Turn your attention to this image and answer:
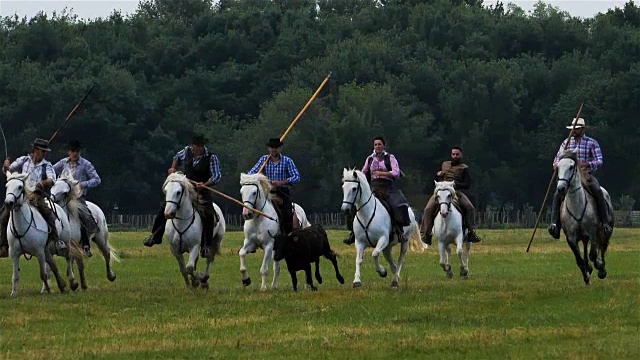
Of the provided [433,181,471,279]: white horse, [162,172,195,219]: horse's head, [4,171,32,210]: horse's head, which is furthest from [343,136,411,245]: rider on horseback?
[4,171,32,210]: horse's head

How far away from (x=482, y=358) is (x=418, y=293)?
8.05m

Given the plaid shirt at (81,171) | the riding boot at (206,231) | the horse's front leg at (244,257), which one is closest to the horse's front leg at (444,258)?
the horse's front leg at (244,257)

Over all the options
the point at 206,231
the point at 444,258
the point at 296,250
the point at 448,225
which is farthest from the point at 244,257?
the point at 448,225

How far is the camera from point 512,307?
24.6 m

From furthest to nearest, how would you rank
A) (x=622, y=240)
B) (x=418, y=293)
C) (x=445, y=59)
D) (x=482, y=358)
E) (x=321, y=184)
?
(x=445, y=59) < (x=321, y=184) < (x=622, y=240) < (x=418, y=293) < (x=482, y=358)

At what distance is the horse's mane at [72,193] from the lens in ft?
99.1

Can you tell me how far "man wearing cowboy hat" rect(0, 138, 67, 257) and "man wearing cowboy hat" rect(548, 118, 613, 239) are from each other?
810cm

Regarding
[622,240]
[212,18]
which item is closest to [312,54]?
[212,18]

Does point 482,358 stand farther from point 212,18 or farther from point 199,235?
point 212,18

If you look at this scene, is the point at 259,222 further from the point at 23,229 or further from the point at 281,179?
the point at 23,229

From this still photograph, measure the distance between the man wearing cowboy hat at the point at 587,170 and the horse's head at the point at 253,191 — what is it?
474cm

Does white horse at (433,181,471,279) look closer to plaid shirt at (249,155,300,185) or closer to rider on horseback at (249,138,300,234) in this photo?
rider on horseback at (249,138,300,234)

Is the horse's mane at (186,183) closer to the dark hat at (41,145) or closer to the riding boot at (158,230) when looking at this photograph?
the riding boot at (158,230)

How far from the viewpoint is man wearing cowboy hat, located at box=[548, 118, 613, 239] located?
95.5ft
